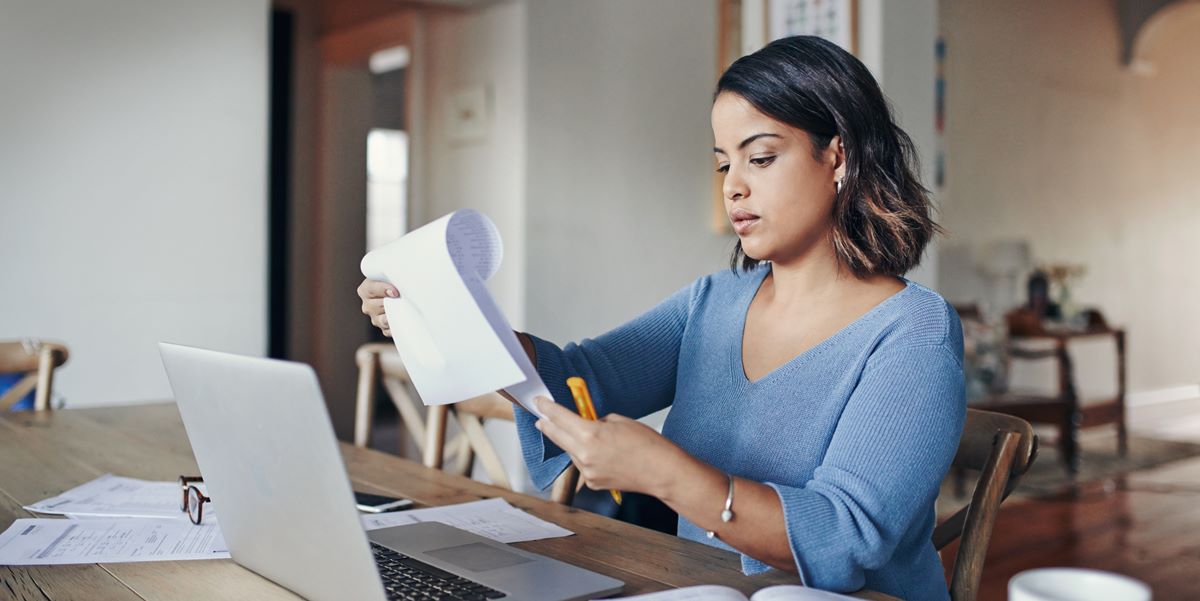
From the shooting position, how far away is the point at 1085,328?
6000mm

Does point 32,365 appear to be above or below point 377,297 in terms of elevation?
below

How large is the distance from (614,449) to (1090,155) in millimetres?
7179

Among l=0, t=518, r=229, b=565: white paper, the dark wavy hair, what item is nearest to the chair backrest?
the dark wavy hair

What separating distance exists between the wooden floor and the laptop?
239 cm

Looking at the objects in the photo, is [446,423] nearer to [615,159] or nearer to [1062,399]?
[615,159]

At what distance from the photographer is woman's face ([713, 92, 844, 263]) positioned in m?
1.24

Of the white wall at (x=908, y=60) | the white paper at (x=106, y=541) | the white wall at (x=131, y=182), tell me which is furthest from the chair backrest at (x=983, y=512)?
the white wall at (x=131, y=182)

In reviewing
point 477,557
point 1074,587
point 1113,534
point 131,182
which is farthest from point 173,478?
point 1113,534

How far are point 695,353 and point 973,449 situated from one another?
386 millimetres

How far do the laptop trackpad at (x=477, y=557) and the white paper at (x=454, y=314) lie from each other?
6.2 inches

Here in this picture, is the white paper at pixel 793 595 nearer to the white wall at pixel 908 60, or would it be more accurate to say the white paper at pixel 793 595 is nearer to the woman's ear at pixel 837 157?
the woman's ear at pixel 837 157

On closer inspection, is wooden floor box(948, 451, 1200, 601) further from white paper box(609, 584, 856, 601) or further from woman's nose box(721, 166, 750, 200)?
white paper box(609, 584, 856, 601)

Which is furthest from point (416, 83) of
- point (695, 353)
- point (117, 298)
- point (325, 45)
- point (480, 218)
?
point (480, 218)

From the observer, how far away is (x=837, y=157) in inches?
49.8
